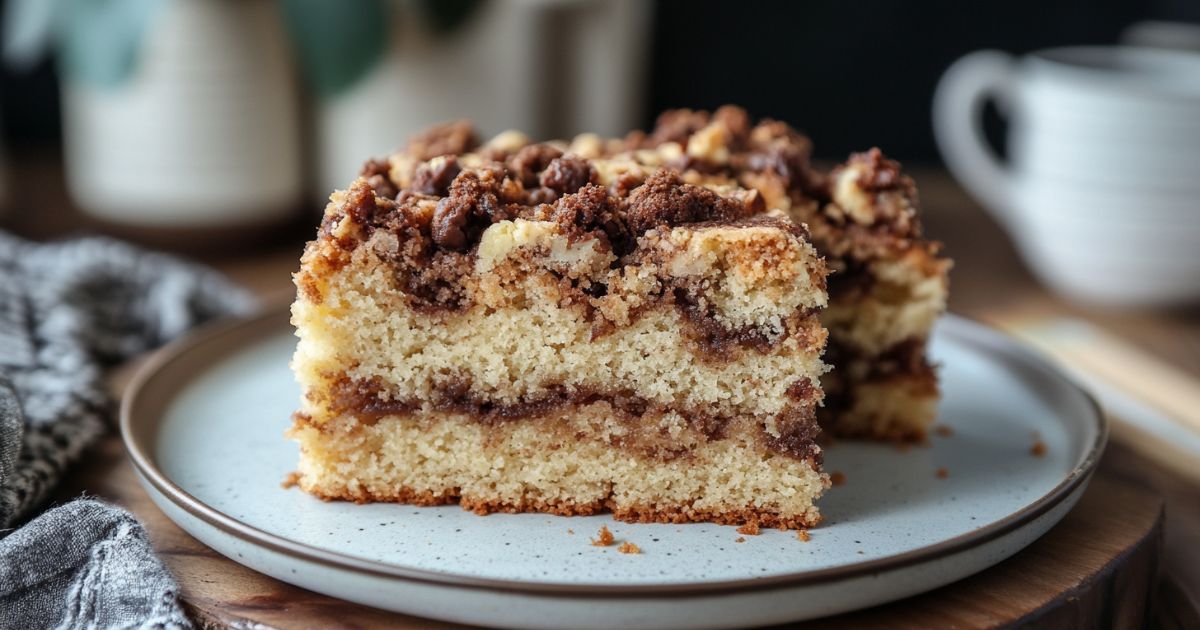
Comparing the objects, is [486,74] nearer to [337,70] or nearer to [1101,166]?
[337,70]

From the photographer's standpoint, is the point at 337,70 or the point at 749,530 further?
the point at 337,70

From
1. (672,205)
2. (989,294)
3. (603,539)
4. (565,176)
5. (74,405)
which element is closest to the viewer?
(603,539)

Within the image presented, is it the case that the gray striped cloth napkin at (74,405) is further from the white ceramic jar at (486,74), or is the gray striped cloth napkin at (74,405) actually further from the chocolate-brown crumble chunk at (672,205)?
the chocolate-brown crumble chunk at (672,205)

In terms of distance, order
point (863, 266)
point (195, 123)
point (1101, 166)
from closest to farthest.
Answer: point (863, 266), point (1101, 166), point (195, 123)

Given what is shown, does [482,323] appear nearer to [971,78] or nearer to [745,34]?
[971,78]

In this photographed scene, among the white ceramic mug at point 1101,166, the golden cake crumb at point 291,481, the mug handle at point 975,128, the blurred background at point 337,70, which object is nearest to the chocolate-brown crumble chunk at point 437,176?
the golden cake crumb at point 291,481

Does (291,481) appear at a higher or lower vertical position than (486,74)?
lower

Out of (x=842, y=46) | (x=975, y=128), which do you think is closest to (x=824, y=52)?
(x=842, y=46)
